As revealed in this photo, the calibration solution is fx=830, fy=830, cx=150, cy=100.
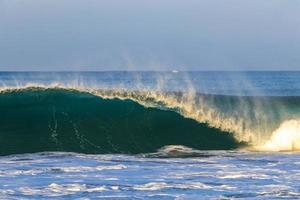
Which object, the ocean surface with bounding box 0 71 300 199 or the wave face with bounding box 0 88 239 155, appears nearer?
the ocean surface with bounding box 0 71 300 199

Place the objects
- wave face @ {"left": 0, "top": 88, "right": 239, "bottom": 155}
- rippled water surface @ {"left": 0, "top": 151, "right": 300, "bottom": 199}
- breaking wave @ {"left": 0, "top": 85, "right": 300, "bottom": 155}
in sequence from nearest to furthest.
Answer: rippled water surface @ {"left": 0, "top": 151, "right": 300, "bottom": 199}
wave face @ {"left": 0, "top": 88, "right": 239, "bottom": 155}
breaking wave @ {"left": 0, "top": 85, "right": 300, "bottom": 155}

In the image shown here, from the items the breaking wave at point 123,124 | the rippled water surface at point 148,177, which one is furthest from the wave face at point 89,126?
the rippled water surface at point 148,177

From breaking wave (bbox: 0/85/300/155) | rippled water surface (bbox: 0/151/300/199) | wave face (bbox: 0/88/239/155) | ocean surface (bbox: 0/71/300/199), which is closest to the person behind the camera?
rippled water surface (bbox: 0/151/300/199)

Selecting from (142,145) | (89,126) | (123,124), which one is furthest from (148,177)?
(123,124)

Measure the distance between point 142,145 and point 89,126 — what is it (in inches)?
89.1

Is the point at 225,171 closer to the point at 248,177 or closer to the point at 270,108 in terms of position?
the point at 248,177

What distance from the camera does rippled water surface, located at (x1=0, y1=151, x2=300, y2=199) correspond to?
14.4m

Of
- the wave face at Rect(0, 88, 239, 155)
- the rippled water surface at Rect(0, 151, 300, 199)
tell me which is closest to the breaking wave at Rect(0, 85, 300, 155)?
the wave face at Rect(0, 88, 239, 155)

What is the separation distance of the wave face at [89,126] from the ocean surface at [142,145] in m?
0.03

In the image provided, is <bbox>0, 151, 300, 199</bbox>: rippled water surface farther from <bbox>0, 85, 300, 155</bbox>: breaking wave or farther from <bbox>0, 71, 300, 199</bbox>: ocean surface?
<bbox>0, 85, 300, 155</bbox>: breaking wave

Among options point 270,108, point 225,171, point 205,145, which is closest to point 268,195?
point 225,171

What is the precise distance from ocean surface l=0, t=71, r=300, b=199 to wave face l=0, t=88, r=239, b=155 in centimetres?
3

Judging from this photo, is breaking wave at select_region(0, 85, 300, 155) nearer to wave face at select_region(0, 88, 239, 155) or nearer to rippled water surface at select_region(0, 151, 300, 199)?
wave face at select_region(0, 88, 239, 155)

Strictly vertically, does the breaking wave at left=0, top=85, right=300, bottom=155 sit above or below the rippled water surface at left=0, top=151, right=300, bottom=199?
above
